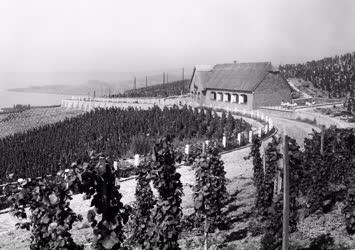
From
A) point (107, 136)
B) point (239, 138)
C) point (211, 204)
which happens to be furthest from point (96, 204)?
point (107, 136)

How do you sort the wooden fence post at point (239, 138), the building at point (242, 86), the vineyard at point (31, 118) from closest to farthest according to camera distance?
the wooden fence post at point (239, 138)
the building at point (242, 86)
the vineyard at point (31, 118)

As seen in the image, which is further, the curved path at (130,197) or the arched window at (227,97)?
the arched window at (227,97)

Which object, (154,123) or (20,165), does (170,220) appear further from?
(154,123)

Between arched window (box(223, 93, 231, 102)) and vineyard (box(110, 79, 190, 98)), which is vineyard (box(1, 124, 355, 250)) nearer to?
arched window (box(223, 93, 231, 102))

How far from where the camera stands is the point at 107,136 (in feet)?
135

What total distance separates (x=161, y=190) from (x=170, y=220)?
86cm

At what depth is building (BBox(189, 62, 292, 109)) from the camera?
5150 cm

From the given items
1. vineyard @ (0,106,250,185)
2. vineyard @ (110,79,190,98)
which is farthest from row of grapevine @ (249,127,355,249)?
vineyard @ (110,79,190,98)

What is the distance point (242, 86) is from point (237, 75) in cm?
392

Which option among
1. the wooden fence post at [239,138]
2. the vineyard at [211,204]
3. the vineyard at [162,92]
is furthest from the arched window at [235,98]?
the vineyard at [211,204]

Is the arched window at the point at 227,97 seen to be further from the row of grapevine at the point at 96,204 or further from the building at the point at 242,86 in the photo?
the row of grapevine at the point at 96,204

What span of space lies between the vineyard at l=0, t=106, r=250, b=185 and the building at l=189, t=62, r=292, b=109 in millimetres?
11226

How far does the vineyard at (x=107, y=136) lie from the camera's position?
3219 cm

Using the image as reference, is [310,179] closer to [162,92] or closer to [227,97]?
[227,97]
